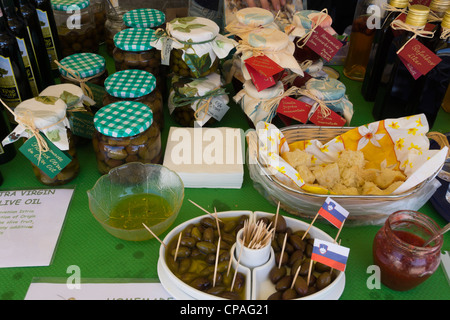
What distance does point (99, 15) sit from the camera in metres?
1.72

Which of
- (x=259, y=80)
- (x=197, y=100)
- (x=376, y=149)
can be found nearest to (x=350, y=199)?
(x=376, y=149)

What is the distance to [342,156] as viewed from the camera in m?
1.18

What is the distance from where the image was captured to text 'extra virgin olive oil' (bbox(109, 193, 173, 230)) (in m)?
1.04

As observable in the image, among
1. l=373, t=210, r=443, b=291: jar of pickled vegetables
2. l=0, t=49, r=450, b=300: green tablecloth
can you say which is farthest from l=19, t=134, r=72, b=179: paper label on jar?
l=373, t=210, r=443, b=291: jar of pickled vegetables

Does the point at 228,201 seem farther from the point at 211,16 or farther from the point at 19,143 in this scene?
the point at 211,16

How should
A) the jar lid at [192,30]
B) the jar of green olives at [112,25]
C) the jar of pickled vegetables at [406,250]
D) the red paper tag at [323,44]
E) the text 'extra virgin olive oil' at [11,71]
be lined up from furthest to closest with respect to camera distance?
1. the jar of green olives at [112,25]
2. the red paper tag at [323,44]
3. the jar lid at [192,30]
4. the text 'extra virgin olive oil' at [11,71]
5. the jar of pickled vegetables at [406,250]

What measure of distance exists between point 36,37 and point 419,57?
4.04 ft

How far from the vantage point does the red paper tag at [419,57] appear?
1.20m

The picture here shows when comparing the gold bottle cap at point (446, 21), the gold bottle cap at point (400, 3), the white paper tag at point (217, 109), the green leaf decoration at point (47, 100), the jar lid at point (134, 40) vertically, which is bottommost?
the white paper tag at point (217, 109)

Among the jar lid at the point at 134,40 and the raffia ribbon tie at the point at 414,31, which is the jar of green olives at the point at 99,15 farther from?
the raffia ribbon tie at the point at 414,31

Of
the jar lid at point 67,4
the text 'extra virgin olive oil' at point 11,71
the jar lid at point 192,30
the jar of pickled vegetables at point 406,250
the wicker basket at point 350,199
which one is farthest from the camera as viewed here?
the jar lid at point 67,4

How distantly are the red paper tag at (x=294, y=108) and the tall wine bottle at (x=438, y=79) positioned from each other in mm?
404

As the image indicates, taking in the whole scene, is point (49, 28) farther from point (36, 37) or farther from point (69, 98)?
point (69, 98)

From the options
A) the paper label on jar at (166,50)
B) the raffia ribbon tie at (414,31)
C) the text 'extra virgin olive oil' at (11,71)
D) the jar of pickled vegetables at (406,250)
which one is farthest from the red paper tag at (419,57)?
the text 'extra virgin olive oil' at (11,71)
